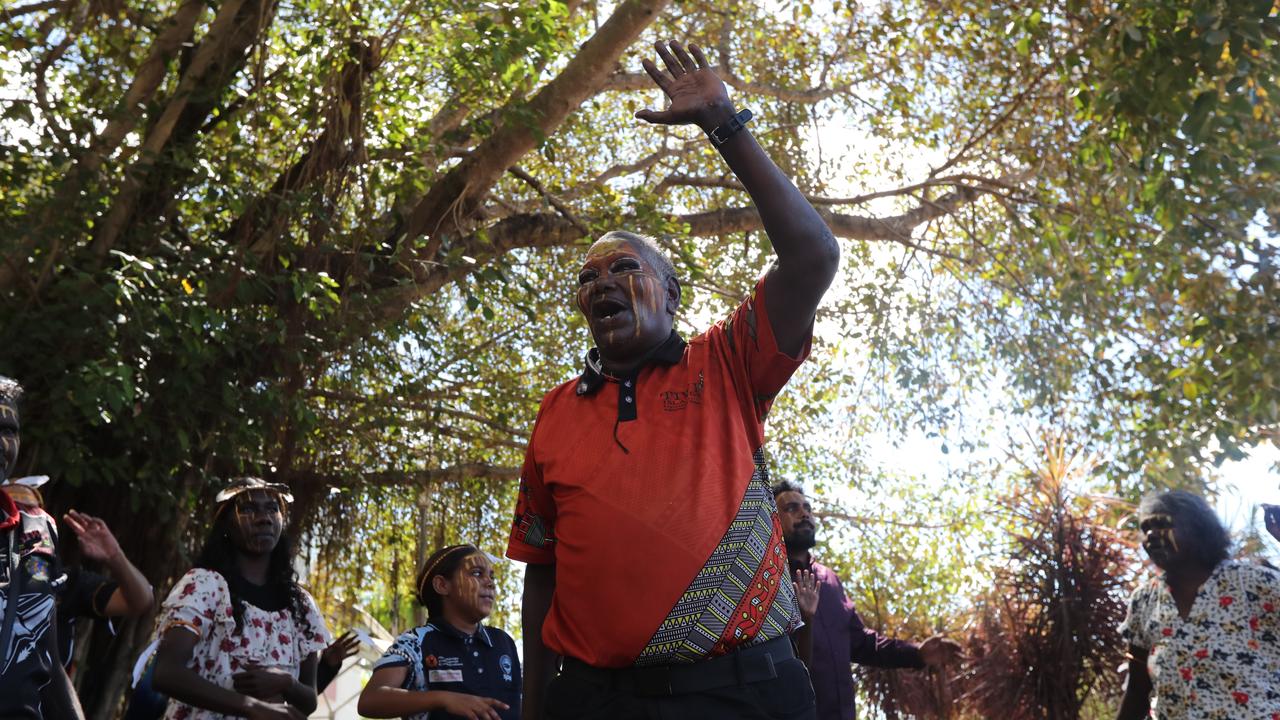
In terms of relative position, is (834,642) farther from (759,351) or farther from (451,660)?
(759,351)

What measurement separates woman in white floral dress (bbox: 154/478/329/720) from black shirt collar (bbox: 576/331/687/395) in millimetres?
2283

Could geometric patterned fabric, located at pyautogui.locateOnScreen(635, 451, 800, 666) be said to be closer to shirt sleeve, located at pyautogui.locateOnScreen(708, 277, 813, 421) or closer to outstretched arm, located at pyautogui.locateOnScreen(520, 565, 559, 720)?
shirt sleeve, located at pyautogui.locateOnScreen(708, 277, 813, 421)

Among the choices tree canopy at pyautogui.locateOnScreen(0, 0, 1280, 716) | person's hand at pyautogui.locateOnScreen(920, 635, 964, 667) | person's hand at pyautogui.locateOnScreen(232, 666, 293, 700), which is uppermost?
tree canopy at pyautogui.locateOnScreen(0, 0, 1280, 716)

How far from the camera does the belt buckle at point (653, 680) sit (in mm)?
2480

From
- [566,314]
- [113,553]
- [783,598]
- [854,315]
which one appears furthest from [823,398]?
[783,598]

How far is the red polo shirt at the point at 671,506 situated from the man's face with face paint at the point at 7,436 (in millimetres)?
1902

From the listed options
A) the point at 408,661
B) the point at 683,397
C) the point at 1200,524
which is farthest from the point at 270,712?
the point at 1200,524

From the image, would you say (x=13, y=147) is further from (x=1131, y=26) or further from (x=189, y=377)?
(x=1131, y=26)

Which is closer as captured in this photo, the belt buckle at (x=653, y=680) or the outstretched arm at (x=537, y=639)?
the belt buckle at (x=653, y=680)

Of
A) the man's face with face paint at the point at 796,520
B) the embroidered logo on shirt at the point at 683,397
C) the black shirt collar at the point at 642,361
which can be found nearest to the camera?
the embroidered logo on shirt at the point at 683,397

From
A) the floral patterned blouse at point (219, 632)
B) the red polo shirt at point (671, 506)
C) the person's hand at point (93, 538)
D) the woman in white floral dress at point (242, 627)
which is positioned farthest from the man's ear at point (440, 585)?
the red polo shirt at point (671, 506)

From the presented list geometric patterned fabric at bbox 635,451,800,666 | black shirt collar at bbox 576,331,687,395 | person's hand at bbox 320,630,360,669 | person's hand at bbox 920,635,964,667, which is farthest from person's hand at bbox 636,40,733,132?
person's hand at bbox 920,635,964,667

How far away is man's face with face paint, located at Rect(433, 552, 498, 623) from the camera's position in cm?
523

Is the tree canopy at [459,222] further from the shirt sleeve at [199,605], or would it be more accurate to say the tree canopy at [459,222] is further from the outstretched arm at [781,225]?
the outstretched arm at [781,225]
